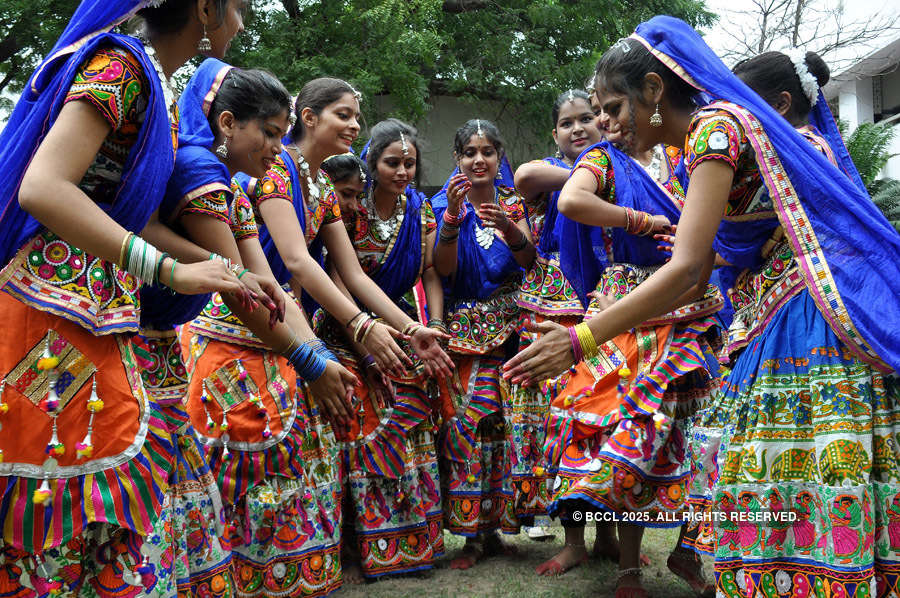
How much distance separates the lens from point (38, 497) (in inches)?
71.8

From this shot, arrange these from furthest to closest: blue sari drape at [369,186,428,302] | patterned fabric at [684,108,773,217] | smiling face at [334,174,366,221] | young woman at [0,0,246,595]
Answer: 1. blue sari drape at [369,186,428,302]
2. smiling face at [334,174,366,221]
3. patterned fabric at [684,108,773,217]
4. young woman at [0,0,246,595]

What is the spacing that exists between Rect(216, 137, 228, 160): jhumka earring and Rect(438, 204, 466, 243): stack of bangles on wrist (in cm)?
169

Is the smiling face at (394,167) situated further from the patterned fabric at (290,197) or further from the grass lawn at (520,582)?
the grass lawn at (520,582)

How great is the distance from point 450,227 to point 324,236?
30.8 inches

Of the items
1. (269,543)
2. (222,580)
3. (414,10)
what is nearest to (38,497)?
(222,580)

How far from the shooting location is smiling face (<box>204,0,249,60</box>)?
2.20 metres

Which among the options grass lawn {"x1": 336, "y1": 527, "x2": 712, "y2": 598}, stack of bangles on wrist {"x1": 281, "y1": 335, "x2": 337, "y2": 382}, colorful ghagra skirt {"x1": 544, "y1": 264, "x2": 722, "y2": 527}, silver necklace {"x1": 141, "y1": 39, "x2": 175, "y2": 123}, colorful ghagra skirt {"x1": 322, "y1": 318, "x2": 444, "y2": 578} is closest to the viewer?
silver necklace {"x1": 141, "y1": 39, "x2": 175, "y2": 123}

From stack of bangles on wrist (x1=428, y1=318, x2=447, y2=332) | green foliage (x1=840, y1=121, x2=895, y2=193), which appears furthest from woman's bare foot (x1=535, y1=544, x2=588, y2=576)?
green foliage (x1=840, y1=121, x2=895, y2=193)

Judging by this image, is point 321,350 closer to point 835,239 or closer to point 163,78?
point 163,78

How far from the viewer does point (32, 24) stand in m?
9.33

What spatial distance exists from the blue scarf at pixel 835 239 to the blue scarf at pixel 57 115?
1567 mm

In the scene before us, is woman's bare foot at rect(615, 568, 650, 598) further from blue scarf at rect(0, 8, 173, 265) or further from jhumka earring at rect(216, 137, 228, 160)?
blue scarf at rect(0, 8, 173, 265)

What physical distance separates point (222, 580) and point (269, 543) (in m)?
1.07

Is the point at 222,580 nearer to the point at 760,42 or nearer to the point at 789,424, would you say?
the point at 789,424
